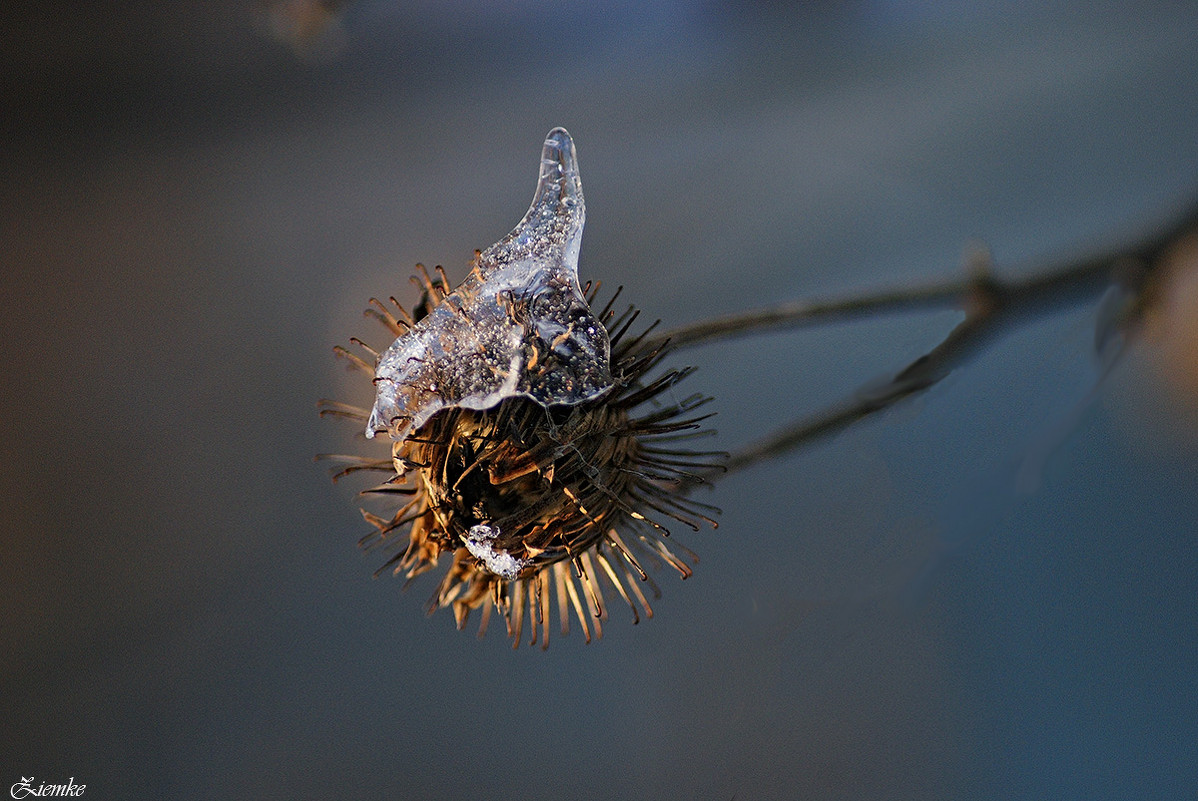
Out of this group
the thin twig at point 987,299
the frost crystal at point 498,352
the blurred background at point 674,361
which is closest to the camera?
the frost crystal at point 498,352

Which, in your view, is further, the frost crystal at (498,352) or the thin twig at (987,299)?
the thin twig at (987,299)

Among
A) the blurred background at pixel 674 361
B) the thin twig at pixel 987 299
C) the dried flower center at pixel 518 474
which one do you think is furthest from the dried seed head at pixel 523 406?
the blurred background at pixel 674 361

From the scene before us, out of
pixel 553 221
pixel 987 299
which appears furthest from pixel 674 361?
pixel 553 221

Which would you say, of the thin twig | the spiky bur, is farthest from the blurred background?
the spiky bur

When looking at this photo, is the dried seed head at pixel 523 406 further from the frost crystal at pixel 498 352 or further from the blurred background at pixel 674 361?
the blurred background at pixel 674 361

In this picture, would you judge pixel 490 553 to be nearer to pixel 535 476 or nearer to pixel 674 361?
pixel 535 476

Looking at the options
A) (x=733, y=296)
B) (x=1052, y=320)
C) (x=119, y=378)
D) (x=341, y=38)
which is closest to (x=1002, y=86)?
(x=1052, y=320)
